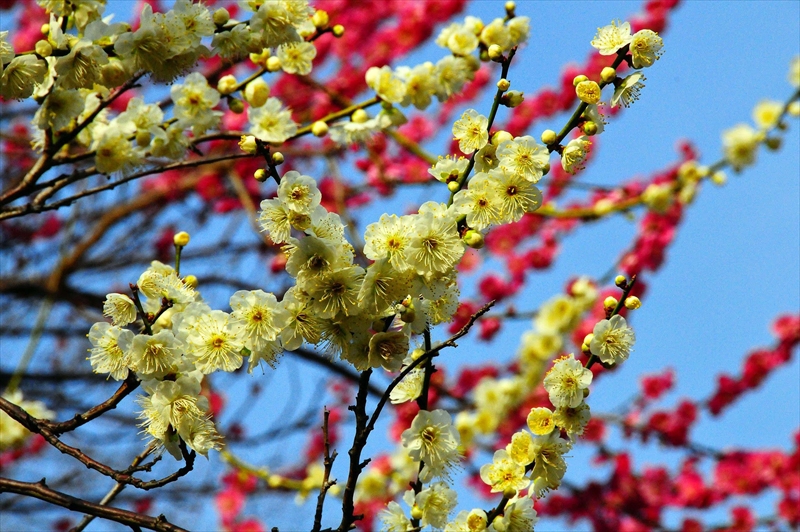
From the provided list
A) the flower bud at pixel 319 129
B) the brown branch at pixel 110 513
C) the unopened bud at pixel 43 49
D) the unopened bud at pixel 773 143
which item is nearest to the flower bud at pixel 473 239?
the brown branch at pixel 110 513

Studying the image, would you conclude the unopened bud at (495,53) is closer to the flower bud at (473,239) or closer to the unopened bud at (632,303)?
the flower bud at (473,239)

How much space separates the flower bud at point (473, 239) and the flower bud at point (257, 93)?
1.09m

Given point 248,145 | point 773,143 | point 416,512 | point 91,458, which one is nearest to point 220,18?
point 248,145

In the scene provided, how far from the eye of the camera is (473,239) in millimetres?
1586

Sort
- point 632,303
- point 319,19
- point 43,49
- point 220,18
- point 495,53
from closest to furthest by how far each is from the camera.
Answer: point 632,303 < point 495,53 < point 43,49 < point 220,18 < point 319,19

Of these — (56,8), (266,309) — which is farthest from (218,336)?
(56,8)

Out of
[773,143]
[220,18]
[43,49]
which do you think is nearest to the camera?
[43,49]

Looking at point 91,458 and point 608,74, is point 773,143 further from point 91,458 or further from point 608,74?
point 91,458

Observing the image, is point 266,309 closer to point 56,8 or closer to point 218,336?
point 218,336

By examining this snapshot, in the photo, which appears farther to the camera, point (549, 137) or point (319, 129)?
point (319, 129)

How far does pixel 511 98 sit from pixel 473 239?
0.40 metres

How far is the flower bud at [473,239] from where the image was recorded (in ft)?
5.19

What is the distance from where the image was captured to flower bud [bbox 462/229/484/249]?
1581mm

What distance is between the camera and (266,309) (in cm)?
165
